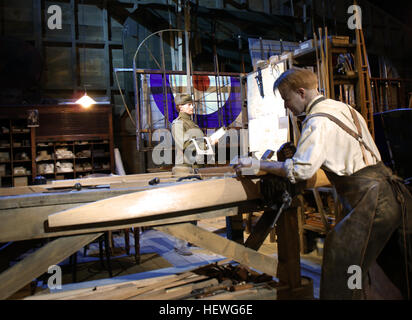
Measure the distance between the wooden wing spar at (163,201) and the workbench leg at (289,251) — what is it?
346 mm

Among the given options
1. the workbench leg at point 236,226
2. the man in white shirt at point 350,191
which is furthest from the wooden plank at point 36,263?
the workbench leg at point 236,226

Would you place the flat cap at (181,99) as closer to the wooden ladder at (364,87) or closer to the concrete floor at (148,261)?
the concrete floor at (148,261)

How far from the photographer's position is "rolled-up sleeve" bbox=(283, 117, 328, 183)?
6.52ft

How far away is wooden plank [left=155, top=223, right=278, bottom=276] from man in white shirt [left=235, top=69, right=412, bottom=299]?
47cm

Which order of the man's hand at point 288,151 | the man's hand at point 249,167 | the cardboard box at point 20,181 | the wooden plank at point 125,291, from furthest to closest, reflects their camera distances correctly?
1. the cardboard box at point 20,181
2. the wooden plank at point 125,291
3. the man's hand at point 288,151
4. the man's hand at point 249,167

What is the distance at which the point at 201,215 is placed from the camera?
2.29 metres

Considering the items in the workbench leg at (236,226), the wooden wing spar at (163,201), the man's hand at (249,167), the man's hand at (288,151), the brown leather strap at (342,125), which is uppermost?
the brown leather strap at (342,125)

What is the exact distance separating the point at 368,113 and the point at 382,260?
269 centimetres

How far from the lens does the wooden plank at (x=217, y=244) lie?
2.28m

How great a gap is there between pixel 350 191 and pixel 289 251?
672 mm

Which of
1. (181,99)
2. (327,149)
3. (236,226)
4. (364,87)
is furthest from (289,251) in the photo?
(364,87)

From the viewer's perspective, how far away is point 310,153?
1.99 metres

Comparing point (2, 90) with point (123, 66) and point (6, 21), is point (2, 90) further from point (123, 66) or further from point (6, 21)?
point (123, 66)

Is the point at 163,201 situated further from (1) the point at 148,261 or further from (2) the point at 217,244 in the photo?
(1) the point at 148,261
